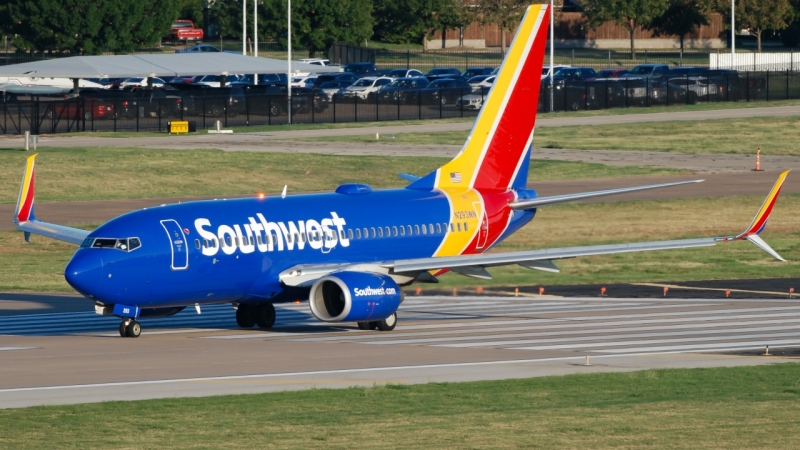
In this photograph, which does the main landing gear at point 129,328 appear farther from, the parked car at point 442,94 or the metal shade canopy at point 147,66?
the parked car at point 442,94

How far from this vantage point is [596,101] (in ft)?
392

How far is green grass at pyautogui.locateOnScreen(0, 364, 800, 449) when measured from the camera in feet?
73.8

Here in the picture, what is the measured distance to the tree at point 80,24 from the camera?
15412cm

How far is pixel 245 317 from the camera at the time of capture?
Answer: 1565 inches

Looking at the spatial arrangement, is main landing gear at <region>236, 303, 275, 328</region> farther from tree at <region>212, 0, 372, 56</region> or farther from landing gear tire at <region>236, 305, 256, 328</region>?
tree at <region>212, 0, 372, 56</region>

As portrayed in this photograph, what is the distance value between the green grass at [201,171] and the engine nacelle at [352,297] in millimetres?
37589

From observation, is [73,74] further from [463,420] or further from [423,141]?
[463,420]

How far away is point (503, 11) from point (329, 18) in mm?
22344

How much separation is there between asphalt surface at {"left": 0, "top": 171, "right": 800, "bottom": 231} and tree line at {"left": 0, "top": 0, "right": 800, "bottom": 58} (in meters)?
88.8

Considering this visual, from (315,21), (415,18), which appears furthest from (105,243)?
(415,18)

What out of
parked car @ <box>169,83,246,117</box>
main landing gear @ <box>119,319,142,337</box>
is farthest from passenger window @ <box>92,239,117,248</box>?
parked car @ <box>169,83,246,117</box>

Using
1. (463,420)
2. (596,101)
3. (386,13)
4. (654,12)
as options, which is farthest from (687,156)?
(386,13)

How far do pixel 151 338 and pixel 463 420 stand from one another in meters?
14.7

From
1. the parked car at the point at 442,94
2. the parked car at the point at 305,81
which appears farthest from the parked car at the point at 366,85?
the parked car at the point at 305,81
